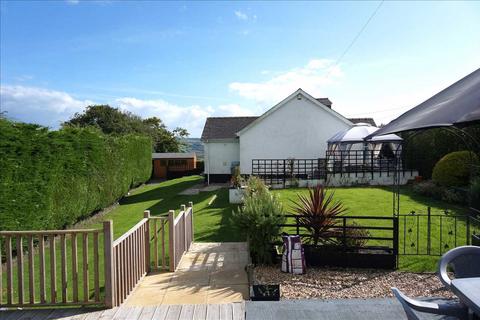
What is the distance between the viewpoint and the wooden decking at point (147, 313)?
169 inches

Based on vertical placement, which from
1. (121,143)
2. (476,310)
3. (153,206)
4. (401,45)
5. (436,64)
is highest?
(401,45)

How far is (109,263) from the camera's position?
14.8 ft

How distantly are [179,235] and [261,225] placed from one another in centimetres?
181

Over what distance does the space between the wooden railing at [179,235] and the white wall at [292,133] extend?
49.8 ft

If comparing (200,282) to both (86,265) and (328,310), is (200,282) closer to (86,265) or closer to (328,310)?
(86,265)

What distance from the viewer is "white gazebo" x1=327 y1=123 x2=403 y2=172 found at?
17.3 m

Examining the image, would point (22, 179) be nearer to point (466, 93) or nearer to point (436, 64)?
point (466, 93)

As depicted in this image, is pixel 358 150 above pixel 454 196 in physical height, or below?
above

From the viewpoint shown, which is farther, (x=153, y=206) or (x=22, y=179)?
(x=153, y=206)

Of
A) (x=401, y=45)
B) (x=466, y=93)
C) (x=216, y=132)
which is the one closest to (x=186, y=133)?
(x=216, y=132)

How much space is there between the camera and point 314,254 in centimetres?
649

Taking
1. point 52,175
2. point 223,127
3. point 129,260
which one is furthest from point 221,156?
point 129,260

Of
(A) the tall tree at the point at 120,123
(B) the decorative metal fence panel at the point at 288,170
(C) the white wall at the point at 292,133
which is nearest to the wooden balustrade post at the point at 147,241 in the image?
(B) the decorative metal fence panel at the point at 288,170

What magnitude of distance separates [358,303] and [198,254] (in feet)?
13.6
